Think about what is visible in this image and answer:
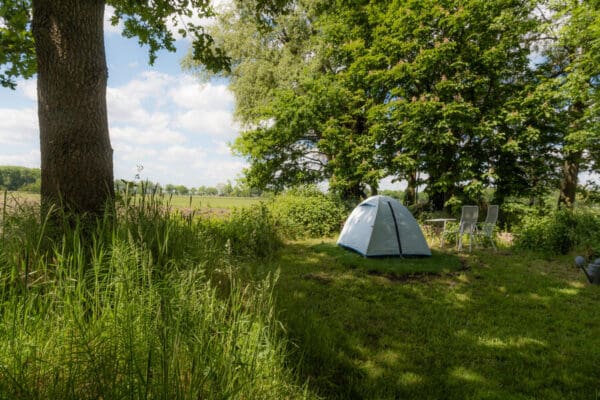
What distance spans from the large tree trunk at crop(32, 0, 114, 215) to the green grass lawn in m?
2.22

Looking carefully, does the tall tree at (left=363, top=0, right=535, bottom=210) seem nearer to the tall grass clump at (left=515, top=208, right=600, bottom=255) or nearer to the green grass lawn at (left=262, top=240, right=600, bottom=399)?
the tall grass clump at (left=515, top=208, right=600, bottom=255)

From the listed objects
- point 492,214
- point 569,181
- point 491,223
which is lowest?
point 491,223

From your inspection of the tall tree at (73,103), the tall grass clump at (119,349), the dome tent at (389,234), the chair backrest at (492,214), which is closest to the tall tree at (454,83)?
the chair backrest at (492,214)

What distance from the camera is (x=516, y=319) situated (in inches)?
189

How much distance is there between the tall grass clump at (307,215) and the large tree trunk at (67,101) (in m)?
7.78

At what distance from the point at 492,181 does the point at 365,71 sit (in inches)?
269

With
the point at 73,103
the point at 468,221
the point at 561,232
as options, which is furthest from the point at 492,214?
the point at 73,103

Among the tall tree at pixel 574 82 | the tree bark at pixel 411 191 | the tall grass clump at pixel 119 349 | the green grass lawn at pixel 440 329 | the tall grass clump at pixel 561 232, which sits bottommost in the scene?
the green grass lawn at pixel 440 329

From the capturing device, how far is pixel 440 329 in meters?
4.37

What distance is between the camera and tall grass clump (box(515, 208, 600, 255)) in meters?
9.08

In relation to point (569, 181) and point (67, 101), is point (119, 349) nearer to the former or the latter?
point (67, 101)

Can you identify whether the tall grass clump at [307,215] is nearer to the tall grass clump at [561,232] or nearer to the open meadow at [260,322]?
the open meadow at [260,322]

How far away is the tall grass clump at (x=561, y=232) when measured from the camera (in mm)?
9078

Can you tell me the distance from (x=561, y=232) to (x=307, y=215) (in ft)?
25.3
